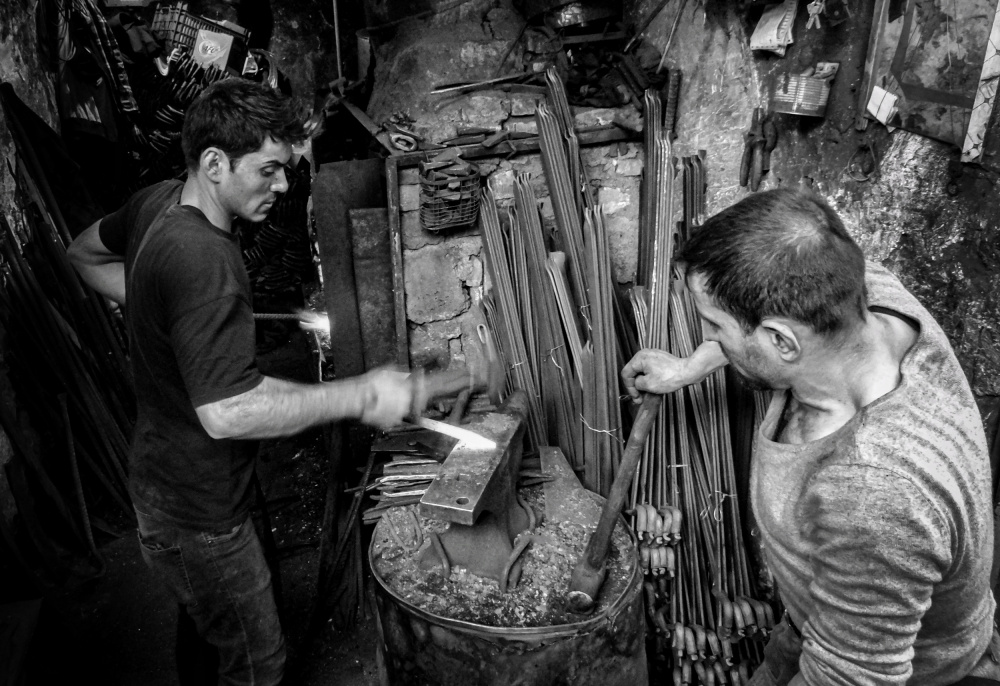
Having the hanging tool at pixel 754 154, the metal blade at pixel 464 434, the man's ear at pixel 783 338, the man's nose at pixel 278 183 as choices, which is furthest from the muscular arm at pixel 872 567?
the hanging tool at pixel 754 154

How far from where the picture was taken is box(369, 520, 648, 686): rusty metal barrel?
6.40 feet

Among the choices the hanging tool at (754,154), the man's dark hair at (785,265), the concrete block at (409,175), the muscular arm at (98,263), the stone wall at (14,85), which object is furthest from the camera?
the concrete block at (409,175)

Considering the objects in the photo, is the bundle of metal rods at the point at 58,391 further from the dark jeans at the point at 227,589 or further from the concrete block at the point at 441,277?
the concrete block at the point at 441,277

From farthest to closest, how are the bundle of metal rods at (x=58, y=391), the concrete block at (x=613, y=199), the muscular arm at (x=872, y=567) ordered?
the concrete block at (x=613, y=199) → the bundle of metal rods at (x=58, y=391) → the muscular arm at (x=872, y=567)

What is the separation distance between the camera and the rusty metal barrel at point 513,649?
6.40 ft

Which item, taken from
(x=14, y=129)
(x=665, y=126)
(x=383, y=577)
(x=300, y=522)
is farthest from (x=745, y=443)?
(x=14, y=129)

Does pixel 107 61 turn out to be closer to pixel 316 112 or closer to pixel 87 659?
pixel 316 112

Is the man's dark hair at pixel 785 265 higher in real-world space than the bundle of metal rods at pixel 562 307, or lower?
higher

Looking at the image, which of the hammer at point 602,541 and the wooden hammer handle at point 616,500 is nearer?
the hammer at point 602,541

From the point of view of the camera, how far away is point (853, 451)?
4.39 ft

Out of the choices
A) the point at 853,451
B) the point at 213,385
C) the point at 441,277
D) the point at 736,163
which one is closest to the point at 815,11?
the point at 736,163

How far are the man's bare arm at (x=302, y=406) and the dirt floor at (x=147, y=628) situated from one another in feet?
5.48

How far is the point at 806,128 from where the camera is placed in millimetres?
2746

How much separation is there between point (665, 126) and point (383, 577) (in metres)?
2.96
